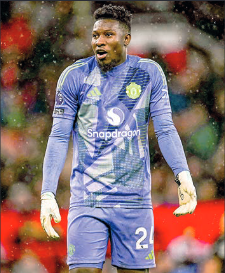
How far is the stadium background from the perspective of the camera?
6086 mm

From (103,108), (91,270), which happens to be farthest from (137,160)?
(91,270)

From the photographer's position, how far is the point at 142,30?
6.14m

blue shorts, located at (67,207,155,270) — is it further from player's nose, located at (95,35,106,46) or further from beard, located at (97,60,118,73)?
player's nose, located at (95,35,106,46)

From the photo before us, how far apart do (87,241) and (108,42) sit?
1074mm

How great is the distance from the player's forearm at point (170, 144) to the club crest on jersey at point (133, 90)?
0.55 feet

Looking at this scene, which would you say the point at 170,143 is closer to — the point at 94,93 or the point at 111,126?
the point at 111,126

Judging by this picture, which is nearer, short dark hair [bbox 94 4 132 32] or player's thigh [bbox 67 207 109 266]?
player's thigh [bbox 67 207 109 266]

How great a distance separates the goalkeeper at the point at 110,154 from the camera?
3164mm

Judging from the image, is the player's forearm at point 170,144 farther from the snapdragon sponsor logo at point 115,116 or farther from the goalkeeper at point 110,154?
the snapdragon sponsor logo at point 115,116

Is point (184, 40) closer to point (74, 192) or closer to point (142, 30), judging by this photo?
point (142, 30)

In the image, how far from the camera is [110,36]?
3242 millimetres

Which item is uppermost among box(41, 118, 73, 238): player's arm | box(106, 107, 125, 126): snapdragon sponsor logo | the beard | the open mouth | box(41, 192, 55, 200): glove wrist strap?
the open mouth

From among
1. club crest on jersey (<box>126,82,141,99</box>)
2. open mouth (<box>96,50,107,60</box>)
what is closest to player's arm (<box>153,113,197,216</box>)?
club crest on jersey (<box>126,82,141,99</box>)

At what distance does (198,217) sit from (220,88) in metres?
1.39
